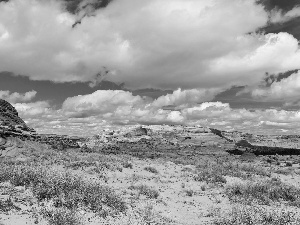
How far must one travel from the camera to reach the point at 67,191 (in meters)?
14.2

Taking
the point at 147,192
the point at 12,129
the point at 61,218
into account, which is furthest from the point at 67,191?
the point at 12,129

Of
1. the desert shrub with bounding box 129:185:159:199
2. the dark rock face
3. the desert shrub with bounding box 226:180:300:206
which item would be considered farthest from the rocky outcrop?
the desert shrub with bounding box 226:180:300:206

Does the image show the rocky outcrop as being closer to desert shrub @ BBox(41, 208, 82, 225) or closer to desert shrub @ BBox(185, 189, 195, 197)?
desert shrub @ BBox(185, 189, 195, 197)

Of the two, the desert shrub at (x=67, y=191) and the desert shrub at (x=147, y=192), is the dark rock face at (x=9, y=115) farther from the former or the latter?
the desert shrub at (x=147, y=192)

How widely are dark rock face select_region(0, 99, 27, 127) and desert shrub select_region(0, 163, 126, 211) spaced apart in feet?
78.4

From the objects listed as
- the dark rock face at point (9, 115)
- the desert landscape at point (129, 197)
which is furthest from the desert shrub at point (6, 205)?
the dark rock face at point (9, 115)

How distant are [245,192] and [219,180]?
4.11 meters

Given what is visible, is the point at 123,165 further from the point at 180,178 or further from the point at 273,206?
the point at 273,206

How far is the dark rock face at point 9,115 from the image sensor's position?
38169 mm

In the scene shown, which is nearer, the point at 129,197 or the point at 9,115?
the point at 129,197

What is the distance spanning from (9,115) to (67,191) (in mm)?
29440

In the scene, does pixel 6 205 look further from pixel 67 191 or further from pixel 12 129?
pixel 12 129

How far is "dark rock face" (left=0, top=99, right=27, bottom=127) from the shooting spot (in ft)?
125

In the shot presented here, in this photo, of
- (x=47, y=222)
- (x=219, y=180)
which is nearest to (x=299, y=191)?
(x=219, y=180)
